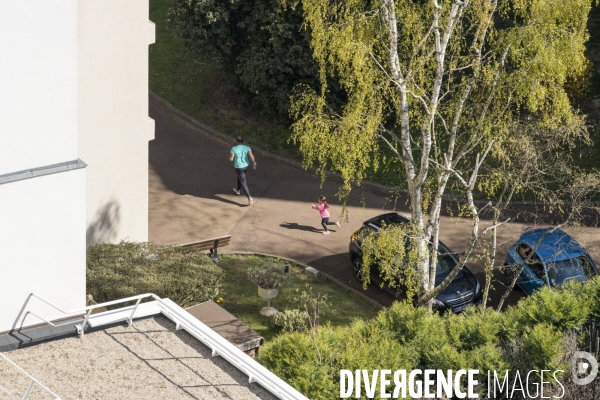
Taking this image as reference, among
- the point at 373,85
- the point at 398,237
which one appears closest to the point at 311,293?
the point at 398,237

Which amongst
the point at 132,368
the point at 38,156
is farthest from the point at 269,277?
the point at 38,156

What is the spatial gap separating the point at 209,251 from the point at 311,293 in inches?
121

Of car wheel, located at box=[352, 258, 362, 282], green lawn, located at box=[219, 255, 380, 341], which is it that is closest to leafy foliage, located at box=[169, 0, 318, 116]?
green lawn, located at box=[219, 255, 380, 341]

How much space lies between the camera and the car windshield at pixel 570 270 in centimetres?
1927

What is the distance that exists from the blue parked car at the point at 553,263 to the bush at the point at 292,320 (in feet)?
17.3

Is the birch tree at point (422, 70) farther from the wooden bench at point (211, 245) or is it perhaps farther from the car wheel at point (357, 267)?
the wooden bench at point (211, 245)

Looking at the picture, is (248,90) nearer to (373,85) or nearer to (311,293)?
(311,293)

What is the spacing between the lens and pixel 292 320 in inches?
693

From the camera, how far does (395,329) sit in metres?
14.2

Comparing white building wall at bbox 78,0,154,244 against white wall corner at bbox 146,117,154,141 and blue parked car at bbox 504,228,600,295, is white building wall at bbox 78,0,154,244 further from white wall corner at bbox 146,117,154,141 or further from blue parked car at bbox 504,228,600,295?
blue parked car at bbox 504,228,600,295

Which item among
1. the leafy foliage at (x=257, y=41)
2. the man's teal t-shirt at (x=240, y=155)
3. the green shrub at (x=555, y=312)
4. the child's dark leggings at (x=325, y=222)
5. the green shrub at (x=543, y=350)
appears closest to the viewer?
the green shrub at (x=543, y=350)

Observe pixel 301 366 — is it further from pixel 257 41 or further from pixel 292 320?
pixel 257 41

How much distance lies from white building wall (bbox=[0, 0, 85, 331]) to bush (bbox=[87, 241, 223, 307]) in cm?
411

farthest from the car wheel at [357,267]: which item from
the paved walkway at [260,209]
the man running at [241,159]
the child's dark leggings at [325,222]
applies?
the man running at [241,159]
